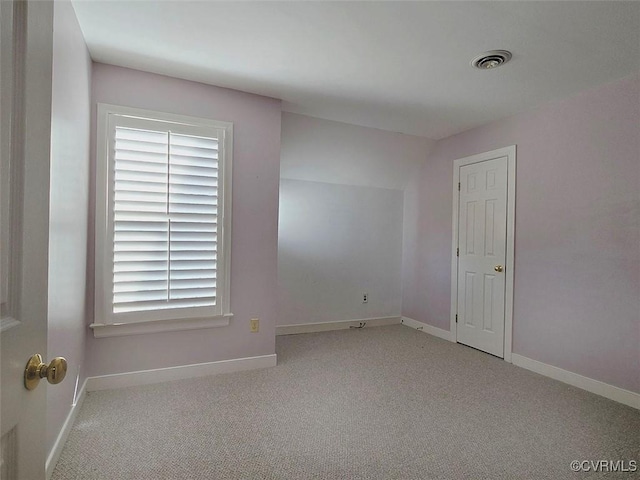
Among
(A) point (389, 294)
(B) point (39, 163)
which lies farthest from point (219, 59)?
(A) point (389, 294)

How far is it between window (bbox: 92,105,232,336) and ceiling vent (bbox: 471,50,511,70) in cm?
195

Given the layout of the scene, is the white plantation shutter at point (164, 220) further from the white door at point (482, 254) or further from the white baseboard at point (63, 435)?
the white door at point (482, 254)

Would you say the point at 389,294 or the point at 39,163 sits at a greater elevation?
the point at 39,163

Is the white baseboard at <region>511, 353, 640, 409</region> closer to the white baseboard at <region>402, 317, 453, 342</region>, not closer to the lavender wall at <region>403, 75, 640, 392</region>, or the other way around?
the lavender wall at <region>403, 75, 640, 392</region>

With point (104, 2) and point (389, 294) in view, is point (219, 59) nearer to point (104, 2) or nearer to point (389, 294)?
point (104, 2)

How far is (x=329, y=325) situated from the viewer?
14.4 ft

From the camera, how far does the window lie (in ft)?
8.21

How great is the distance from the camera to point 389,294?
4.80m

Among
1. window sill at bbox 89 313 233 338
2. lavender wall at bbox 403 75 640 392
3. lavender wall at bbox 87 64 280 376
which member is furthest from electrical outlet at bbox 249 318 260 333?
lavender wall at bbox 403 75 640 392

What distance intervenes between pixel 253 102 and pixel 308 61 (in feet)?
2.53

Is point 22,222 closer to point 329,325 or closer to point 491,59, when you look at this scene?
point 491,59

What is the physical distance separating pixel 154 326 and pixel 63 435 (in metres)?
0.89

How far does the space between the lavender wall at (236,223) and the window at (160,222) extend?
0.29ft

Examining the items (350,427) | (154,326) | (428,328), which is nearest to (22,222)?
(350,427)
